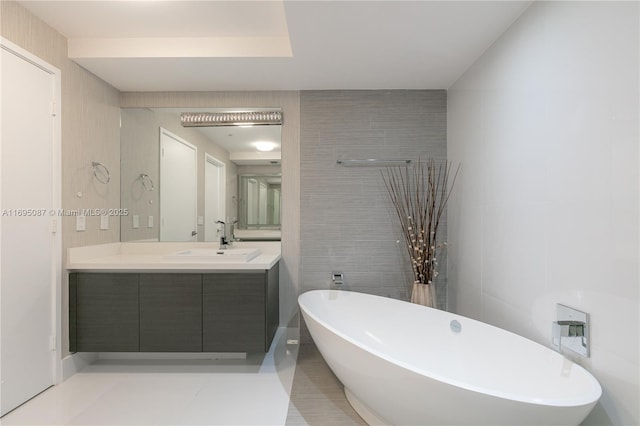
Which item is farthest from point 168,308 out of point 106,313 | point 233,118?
point 233,118

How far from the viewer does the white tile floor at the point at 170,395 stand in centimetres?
194

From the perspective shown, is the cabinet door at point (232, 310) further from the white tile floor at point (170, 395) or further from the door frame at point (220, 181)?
the door frame at point (220, 181)

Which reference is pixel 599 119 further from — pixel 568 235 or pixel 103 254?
pixel 103 254

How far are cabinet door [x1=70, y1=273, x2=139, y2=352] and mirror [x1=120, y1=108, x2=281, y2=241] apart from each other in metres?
0.68

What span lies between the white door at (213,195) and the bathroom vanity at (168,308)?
0.69 m

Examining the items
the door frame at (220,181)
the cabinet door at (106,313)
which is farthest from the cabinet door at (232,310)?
the door frame at (220,181)

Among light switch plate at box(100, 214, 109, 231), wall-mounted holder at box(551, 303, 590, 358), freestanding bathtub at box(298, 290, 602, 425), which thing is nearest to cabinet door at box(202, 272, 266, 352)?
freestanding bathtub at box(298, 290, 602, 425)

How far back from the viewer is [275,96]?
305cm

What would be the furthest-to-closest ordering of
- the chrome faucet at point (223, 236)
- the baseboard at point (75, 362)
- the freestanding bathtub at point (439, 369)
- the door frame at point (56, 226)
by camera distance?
1. the chrome faucet at point (223, 236)
2. the baseboard at point (75, 362)
3. the door frame at point (56, 226)
4. the freestanding bathtub at point (439, 369)

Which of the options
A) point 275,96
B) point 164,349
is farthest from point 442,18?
point 164,349

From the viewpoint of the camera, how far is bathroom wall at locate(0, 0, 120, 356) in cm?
209

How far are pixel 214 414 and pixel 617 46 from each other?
8.42 feet

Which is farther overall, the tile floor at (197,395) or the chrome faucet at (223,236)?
the chrome faucet at (223,236)

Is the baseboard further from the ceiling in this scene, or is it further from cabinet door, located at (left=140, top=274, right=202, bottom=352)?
the ceiling
